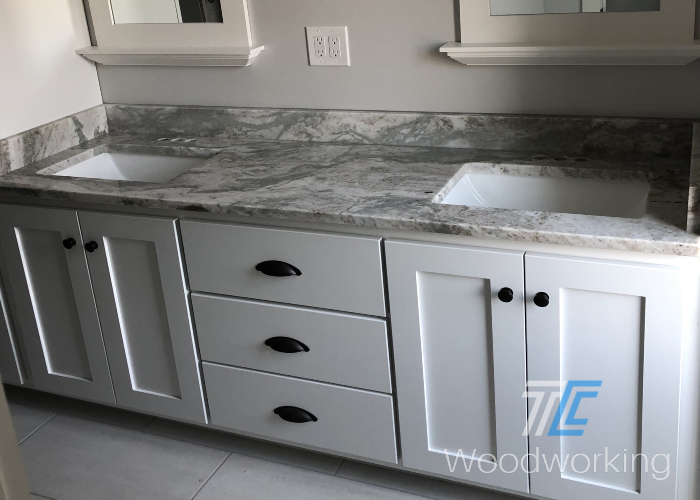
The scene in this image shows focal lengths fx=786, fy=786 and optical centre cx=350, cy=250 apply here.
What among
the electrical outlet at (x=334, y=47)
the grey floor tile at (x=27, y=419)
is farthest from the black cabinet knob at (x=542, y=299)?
the grey floor tile at (x=27, y=419)

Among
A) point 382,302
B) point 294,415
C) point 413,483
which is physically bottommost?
point 413,483

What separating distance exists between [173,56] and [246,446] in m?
1.14

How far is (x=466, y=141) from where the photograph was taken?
206 cm

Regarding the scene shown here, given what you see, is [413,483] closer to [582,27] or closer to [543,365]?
[543,365]

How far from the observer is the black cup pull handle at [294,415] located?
6.38 feet

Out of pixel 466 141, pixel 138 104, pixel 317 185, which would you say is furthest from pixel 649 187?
pixel 138 104

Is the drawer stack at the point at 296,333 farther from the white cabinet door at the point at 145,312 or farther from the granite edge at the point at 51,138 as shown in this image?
the granite edge at the point at 51,138

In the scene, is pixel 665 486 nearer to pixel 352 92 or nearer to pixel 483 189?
pixel 483 189

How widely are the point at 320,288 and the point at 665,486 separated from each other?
836 millimetres

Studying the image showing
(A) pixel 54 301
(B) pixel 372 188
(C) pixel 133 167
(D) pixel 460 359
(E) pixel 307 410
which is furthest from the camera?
(C) pixel 133 167

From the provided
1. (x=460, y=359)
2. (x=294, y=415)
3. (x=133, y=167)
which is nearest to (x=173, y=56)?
(x=133, y=167)

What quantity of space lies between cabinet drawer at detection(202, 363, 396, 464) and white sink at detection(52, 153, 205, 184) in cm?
63

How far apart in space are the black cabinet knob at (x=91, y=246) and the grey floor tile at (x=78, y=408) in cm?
62

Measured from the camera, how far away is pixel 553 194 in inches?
74.0
